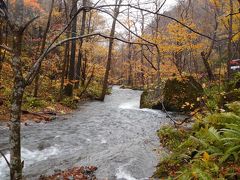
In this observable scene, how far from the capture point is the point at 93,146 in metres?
8.95

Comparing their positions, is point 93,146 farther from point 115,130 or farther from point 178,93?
point 178,93

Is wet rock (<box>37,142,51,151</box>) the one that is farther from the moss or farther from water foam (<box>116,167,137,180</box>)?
the moss

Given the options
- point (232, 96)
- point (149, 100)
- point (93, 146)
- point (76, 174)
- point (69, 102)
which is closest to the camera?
point (76, 174)

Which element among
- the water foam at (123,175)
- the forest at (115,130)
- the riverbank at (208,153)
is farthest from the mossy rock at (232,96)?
the water foam at (123,175)

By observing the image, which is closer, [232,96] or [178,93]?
[232,96]

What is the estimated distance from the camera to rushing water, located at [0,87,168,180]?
692cm

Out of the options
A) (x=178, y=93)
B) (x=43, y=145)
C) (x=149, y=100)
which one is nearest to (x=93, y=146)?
(x=43, y=145)

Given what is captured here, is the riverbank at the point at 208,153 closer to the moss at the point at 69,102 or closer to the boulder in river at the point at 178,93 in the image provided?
the boulder in river at the point at 178,93

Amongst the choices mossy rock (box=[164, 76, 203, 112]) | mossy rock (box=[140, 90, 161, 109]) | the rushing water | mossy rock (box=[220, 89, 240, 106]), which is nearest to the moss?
the rushing water

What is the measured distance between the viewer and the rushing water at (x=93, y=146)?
6918 mm

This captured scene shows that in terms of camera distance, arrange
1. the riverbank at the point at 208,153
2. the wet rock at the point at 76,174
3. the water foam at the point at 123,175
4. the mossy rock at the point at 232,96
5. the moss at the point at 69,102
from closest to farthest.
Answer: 1. the riverbank at the point at 208,153
2. the wet rock at the point at 76,174
3. the water foam at the point at 123,175
4. the mossy rock at the point at 232,96
5. the moss at the point at 69,102

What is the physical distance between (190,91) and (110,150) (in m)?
8.88

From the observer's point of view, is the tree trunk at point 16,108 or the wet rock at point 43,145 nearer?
the tree trunk at point 16,108

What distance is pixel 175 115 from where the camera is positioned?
14484 millimetres
